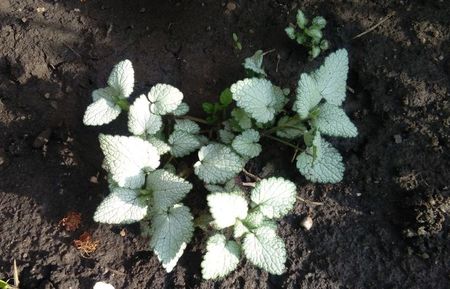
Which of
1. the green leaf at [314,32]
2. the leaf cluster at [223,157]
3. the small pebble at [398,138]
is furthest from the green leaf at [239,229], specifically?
the green leaf at [314,32]

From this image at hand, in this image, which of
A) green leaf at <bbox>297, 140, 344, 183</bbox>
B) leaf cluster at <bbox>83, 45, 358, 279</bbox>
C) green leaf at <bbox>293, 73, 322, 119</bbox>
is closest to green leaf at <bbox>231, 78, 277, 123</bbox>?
leaf cluster at <bbox>83, 45, 358, 279</bbox>

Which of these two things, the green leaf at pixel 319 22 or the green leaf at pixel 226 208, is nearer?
the green leaf at pixel 226 208

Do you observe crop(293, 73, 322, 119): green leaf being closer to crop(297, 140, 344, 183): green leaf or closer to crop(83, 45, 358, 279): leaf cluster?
crop(83, 45, 358, 279): leaf cluster

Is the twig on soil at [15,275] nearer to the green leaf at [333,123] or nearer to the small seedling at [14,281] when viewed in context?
the small seedling at [14,281]

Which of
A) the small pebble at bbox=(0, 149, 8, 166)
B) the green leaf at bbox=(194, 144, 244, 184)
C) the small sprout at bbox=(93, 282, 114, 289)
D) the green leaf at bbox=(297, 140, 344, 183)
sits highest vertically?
the green leaf at bbox=(194, 144, 244, 184)

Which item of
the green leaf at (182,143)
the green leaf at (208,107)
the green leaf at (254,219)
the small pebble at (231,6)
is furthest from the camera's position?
the small pebble at (231,6)

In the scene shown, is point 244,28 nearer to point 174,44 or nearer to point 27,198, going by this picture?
point 174,44

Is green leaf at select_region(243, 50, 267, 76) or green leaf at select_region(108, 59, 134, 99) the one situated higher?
green leaf at select_region(108, 59, 134, 99)
